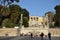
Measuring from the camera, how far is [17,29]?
65188 millimetres

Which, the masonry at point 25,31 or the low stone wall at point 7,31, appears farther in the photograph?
the masonry at point 25,31

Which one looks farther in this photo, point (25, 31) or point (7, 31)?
point (25, 31)

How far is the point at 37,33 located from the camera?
216ft

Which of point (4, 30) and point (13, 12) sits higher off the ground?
point (13, 12)

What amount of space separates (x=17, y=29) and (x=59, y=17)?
13.9 m

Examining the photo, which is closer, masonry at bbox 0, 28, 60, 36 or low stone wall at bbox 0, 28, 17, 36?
low stone wall at bbox 0, 28, 17, 36

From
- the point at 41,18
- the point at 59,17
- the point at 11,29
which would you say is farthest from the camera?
the point at 41,18

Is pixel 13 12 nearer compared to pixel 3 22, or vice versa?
pixel 3 22

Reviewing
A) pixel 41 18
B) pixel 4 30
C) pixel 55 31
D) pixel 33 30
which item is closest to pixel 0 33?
pixel 4 30

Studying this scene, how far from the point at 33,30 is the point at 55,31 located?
592 cm

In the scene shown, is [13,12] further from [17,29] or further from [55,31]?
[55,31]

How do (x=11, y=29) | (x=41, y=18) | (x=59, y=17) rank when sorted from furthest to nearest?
(x=41, y=18) → (x=59, y=17) → (x=11, y=29)

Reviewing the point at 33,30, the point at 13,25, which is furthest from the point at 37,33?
the point at 13,25

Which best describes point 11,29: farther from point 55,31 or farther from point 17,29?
point 55,31
